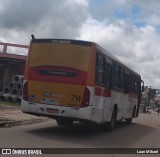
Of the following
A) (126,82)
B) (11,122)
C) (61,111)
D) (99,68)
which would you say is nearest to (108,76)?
(99,68)

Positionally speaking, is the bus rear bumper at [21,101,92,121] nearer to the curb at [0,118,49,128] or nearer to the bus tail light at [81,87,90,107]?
the bus tail light at [81,87,90,107]

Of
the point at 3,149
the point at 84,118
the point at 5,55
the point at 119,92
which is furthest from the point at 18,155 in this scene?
the point at 5,55

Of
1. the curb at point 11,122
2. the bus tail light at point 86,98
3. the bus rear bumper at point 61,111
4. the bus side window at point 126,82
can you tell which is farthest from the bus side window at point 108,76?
the curb at point 11,122

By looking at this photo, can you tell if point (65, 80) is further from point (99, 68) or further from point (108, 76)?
point (108, 76)

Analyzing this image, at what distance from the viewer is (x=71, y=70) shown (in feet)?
48.0

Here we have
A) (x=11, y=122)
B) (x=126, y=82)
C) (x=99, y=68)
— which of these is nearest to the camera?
(x=99, y=68)

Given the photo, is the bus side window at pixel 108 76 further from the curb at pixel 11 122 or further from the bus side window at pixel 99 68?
the curb at pixel 11 122

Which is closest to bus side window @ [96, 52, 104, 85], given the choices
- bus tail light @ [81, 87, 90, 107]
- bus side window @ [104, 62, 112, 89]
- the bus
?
the bus

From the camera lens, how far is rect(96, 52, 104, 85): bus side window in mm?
14961

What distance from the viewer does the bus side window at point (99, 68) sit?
49.1 feet

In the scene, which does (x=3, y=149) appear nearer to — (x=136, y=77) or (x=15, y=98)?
(x=136, y=77)

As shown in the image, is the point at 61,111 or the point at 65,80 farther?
the point at 65,80

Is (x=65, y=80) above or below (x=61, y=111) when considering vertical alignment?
above

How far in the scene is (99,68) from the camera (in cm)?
1527
